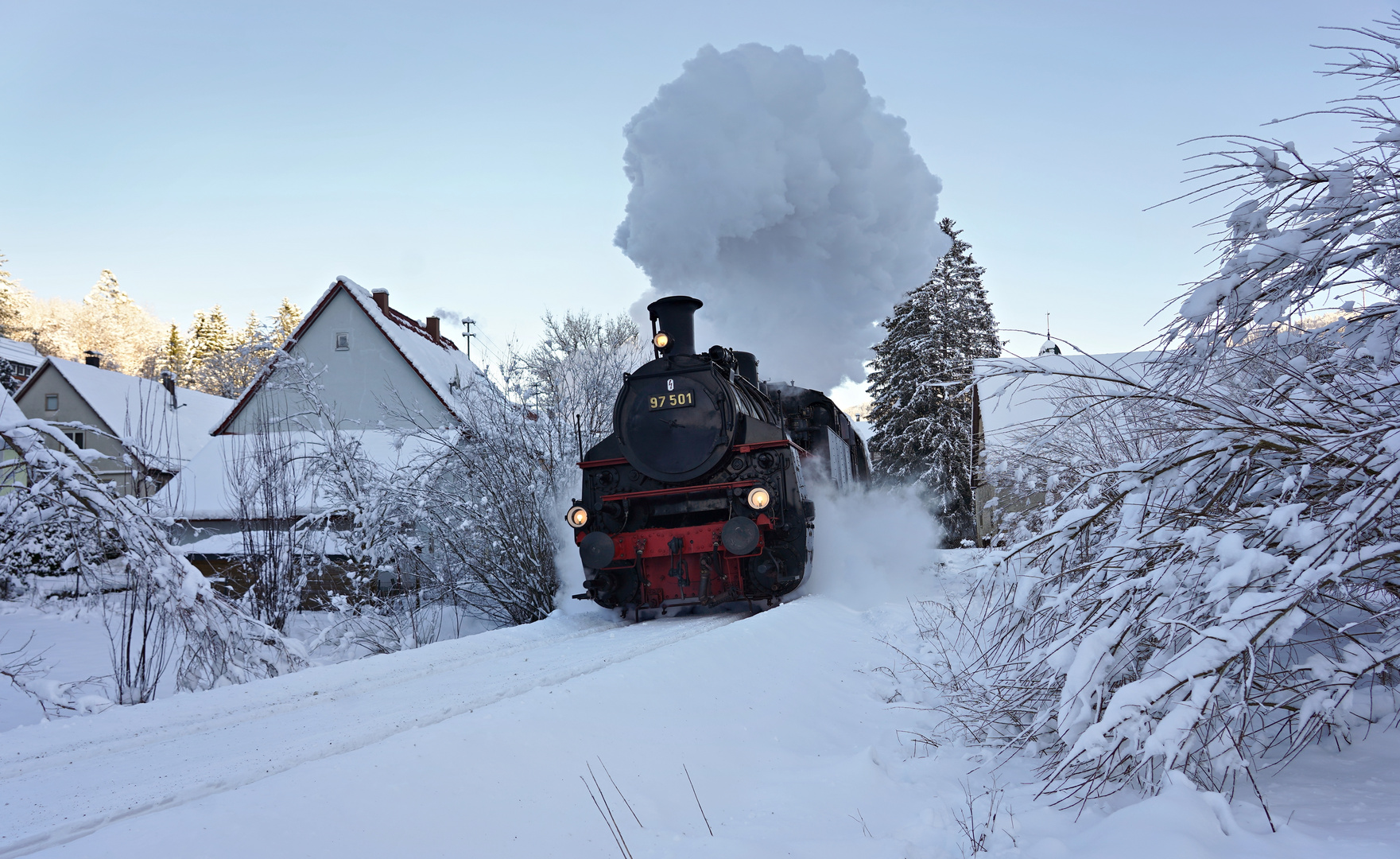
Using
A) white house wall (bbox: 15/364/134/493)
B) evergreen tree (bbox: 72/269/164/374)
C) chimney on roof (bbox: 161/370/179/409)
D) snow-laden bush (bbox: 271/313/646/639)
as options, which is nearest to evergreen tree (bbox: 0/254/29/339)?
evergreen tree (bbox: 72/269/164/374)

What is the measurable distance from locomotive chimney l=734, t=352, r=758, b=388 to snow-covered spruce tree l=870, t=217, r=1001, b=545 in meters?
13.2

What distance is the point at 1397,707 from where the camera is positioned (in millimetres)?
2945

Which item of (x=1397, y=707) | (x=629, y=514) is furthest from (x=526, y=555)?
(x=1397, y=707)

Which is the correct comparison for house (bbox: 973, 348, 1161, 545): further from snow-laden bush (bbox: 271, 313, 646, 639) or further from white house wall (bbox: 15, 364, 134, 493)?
white house wall (bbox: 15, 364, 134, 493)

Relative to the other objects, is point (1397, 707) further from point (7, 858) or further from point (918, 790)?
point (7, 858)

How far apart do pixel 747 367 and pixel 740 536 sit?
345 cm

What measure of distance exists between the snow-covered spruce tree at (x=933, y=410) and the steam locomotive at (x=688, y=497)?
50.1ft

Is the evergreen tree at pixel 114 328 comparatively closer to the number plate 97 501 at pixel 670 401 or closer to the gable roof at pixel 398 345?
the gable roof at pixel 398 345

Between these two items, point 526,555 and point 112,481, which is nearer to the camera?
point 112,481

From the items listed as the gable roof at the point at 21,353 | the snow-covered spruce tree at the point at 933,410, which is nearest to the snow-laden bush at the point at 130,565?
the snow-covered spruce tree at the point at 933,410

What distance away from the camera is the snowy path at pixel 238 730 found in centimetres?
308

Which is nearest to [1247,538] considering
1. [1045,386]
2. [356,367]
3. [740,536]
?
[1045,386]

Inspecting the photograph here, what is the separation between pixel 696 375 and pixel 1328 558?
703cm

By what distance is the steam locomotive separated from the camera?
27.8 ft
